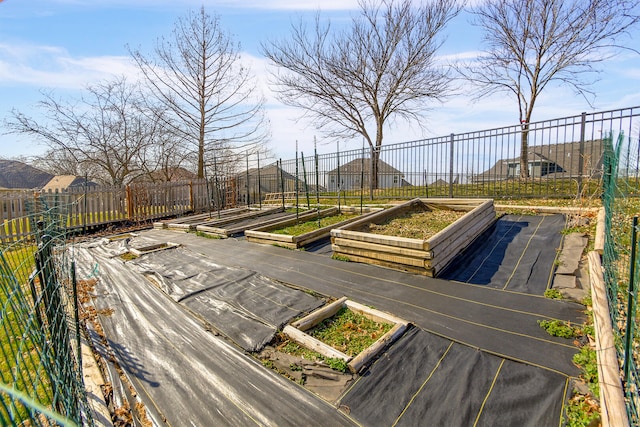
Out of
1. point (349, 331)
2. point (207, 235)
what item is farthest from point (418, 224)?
point (207, 235)

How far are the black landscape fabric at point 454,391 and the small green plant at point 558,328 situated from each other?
26.1 inches

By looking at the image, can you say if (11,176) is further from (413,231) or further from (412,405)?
(412,405)

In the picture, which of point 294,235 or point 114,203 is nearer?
point 294,235

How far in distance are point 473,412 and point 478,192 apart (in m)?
8.85

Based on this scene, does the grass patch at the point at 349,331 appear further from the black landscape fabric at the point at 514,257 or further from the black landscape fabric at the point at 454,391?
the black landscape fabric at the point at 514,257

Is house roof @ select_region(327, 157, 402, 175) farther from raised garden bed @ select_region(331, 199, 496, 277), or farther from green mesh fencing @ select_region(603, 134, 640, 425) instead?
green mesh fencing @ select_region(603, 134, 640, 425)

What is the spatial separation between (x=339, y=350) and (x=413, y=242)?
2224 mm

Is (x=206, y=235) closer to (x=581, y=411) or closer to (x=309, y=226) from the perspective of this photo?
(x=309, y=226)

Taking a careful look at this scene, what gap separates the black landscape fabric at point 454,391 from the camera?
2.21 m

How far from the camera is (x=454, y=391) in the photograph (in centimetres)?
243

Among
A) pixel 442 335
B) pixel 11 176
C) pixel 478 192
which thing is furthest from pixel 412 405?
pixel 11 176

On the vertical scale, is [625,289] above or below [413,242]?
below

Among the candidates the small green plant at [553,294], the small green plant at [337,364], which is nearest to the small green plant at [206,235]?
the small green plant at [337,364]

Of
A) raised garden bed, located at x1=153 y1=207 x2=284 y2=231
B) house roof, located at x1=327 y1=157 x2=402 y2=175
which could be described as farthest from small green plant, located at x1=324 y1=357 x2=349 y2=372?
house roof, located at x1=327 y1=157 x2=402 y2=175
